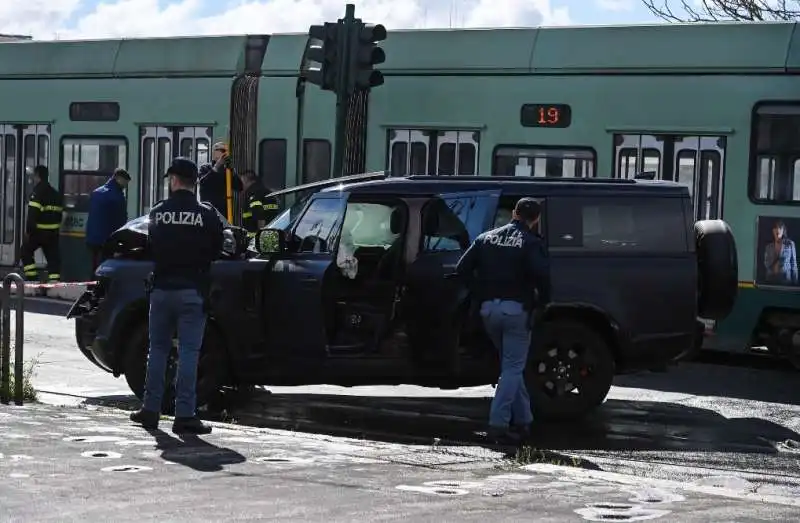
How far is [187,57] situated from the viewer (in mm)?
21656

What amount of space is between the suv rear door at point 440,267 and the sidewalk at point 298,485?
66.5 inches

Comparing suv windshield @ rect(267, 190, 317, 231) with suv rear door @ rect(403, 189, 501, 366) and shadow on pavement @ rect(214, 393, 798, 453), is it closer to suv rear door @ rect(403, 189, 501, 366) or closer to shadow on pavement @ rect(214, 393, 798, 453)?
suv rear door @ rect(403, 189, 501, 366)

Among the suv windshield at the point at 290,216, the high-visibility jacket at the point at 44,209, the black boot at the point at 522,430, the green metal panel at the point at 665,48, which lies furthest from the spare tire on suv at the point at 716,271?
the high-visibility jacket at the point at 44,209

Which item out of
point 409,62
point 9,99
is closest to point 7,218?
point 9,99

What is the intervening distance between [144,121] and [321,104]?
2.83 m

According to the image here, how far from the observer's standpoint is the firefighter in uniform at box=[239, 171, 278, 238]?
66.3ft

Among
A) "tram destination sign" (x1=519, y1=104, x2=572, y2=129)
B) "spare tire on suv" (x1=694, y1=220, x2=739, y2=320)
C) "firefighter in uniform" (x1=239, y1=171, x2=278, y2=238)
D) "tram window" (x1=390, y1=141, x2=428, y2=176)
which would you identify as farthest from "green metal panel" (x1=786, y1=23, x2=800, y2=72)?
"firefighter in uniform" (x1=239, y1=171, x2=278, y2=238)

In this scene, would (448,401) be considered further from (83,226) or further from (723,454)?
(83,226)

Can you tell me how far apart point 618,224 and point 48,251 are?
1195 cm

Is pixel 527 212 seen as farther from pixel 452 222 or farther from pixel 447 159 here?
pixel 447 159

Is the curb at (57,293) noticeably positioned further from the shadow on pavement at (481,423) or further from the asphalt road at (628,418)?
the shadow on pavement at (481,423)

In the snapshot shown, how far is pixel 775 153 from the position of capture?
16688mm

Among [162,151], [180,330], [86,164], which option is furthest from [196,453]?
[86,164]

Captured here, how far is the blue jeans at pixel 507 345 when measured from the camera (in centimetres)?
1163
